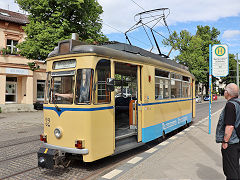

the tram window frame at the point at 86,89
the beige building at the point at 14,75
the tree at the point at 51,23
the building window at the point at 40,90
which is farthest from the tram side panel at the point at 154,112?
the building window at the point at 40,90

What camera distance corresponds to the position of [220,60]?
9.04 metres

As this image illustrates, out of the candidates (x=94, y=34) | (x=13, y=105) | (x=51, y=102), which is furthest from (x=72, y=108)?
(x=13, y=105)

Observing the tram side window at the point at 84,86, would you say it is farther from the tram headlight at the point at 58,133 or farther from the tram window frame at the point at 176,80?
the tram window frame at the point at 176,80

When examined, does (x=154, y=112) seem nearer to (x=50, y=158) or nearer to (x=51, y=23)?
(x=50, y=158)

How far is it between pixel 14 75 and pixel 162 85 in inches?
760

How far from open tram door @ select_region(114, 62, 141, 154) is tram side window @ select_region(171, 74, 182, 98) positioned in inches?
69.8

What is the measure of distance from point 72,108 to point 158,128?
3476mm

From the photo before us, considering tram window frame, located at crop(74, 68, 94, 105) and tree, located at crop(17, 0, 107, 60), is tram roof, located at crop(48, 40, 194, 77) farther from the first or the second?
tree, located at crop(17, 0, 107, 60)

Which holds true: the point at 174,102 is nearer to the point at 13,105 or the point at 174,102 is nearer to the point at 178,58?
the point at 13,105

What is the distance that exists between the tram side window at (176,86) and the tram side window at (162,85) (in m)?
0.49

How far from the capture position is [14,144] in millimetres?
7902

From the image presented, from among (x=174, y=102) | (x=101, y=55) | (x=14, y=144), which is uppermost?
(x=101, y=55)

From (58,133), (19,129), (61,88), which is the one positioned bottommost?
(19,129)

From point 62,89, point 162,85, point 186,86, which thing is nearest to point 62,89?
point 62,89
